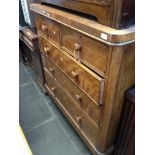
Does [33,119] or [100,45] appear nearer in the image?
[100,45]

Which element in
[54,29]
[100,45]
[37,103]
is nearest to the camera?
[100,45]

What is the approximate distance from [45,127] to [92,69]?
0.98m

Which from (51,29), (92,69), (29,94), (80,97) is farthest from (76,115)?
(29,94)

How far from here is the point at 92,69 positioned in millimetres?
828

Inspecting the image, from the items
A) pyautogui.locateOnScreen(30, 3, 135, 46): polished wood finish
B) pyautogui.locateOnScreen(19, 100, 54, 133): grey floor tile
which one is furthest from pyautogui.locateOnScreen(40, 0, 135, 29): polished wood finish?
pyautogui.locateOnScreen(19, 100, 54, 133): grey floor tile

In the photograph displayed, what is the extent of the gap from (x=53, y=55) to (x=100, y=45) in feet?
2.07

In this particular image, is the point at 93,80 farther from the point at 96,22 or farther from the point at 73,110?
the point at 73,110

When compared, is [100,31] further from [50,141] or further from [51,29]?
[50,141]

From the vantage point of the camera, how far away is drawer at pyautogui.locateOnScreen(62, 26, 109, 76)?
0.72 meters

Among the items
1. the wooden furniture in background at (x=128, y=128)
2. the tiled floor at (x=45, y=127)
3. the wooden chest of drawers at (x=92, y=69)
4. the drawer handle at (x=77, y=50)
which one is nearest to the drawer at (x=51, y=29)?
the wooden chest of drawers at (x=92, y=69)

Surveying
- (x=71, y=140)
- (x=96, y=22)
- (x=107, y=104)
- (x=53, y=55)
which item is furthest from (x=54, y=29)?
(x=71, y=140)
